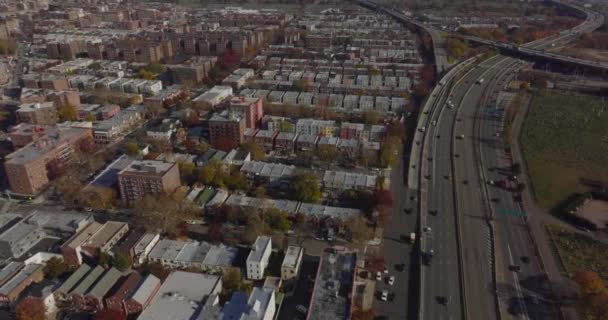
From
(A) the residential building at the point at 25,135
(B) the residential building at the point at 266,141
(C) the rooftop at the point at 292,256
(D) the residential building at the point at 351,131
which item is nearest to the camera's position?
(C) the rooftop at the point at 292,256

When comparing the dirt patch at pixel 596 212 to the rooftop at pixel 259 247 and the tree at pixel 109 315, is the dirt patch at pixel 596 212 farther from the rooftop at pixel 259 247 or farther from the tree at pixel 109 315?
the tree at pixel 109 315

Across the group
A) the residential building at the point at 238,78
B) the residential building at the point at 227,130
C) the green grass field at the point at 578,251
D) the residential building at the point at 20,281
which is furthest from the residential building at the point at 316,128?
the residential building at the point at 20,281

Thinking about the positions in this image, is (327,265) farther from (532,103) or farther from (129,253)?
(532,103)

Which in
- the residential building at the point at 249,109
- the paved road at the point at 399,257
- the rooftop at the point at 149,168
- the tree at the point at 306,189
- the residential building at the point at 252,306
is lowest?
the paved road at the point at 399,257

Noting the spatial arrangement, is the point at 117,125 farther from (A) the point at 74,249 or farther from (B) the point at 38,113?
(A) the point at 74,249

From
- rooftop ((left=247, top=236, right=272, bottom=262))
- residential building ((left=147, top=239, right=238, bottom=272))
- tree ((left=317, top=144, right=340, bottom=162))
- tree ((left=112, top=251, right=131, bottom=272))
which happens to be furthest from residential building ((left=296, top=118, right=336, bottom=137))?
tree ((left=112, top=251, right=131, bottom=272))

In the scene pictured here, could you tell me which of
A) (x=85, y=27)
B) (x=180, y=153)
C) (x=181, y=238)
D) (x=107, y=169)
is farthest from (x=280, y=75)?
(x=85, y=27)

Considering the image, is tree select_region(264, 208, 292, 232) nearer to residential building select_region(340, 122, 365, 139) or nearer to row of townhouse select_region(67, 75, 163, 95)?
residential building select_region(340, 122, 365, 139)

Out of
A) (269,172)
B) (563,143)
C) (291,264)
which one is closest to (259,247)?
(291,264)

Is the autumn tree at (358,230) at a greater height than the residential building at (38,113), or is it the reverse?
the residential building at (38,113)
